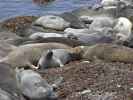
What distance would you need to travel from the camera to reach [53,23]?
47.7ft

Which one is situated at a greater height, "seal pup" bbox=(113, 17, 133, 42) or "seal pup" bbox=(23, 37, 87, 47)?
"seal pup" bbox=(23, 37, 87, 47)

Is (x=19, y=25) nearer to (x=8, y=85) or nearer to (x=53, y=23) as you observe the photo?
(x=53, y=23)

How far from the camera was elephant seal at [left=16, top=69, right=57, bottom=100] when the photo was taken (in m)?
6.86

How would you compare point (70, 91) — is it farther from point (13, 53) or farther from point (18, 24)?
point (18, 24)

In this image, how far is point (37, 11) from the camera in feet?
64.7

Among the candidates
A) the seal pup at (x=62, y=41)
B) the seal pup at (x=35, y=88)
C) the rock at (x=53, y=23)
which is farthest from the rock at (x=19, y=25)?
the seal pup at (x=35, y=88)

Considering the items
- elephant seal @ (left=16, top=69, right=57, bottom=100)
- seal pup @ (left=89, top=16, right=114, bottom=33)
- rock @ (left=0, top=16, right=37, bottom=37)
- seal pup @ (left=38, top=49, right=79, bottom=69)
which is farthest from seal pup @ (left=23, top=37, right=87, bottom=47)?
elephant seal @ (left=16, top=69, right=57, bottom=100)

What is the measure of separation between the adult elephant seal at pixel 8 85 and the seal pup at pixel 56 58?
6.34 ft

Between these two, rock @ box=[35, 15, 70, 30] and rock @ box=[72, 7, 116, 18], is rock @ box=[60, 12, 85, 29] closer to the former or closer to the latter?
rock @ box=[35, 15, 70, 30]

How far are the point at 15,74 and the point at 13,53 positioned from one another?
2801 millimetres

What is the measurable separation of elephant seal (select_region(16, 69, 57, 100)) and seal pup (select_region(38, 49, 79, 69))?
2.05m

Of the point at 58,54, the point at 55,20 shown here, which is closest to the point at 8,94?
the point at 58,54

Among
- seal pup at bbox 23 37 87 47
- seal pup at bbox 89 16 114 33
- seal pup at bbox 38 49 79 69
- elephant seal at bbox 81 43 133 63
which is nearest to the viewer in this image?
seal pup at bbox 38 49 79 69

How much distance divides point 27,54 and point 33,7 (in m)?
10.7
